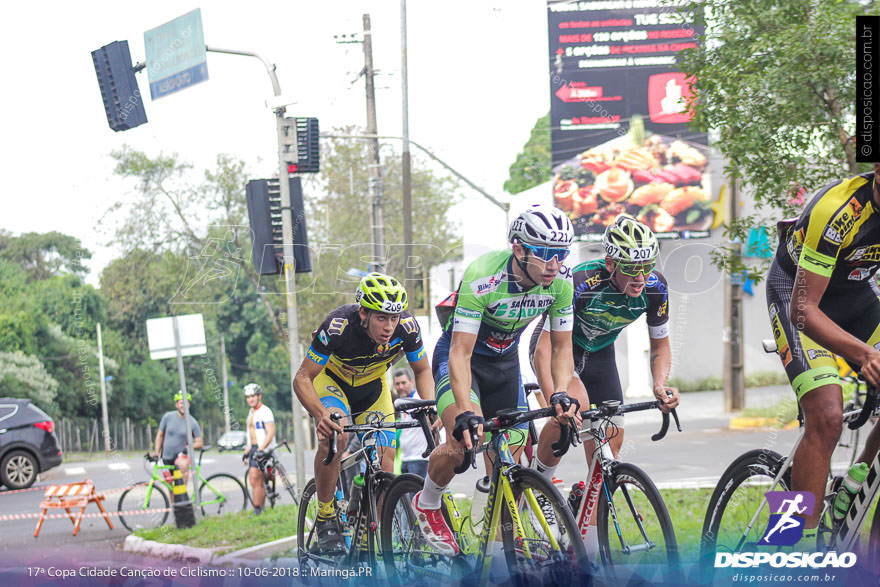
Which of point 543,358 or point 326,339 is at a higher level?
point 326,339

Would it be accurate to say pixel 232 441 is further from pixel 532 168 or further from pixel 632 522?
pixel 632 522

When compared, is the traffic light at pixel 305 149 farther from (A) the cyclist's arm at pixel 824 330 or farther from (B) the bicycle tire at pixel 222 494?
(B) the bicycle tire at pixel 222 494

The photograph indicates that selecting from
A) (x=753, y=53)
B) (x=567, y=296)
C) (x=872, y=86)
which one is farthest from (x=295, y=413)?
(x=872, y=86)

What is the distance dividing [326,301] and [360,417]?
51.8 feet

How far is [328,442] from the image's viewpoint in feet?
18.0

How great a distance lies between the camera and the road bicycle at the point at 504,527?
13.1 feet

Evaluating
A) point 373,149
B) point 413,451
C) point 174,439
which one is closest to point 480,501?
point 413,451

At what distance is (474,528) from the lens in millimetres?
4797

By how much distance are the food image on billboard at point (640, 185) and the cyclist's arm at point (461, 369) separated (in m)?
4.11

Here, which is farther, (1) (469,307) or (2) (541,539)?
(1) (469,307)

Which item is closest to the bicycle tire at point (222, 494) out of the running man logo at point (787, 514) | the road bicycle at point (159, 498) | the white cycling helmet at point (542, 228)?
the road bicycle at point (159, 498)

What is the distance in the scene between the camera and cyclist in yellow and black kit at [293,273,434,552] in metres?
5.40

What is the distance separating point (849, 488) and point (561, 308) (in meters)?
1.65

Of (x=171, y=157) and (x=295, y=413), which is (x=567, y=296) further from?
(x=171, y=157)
